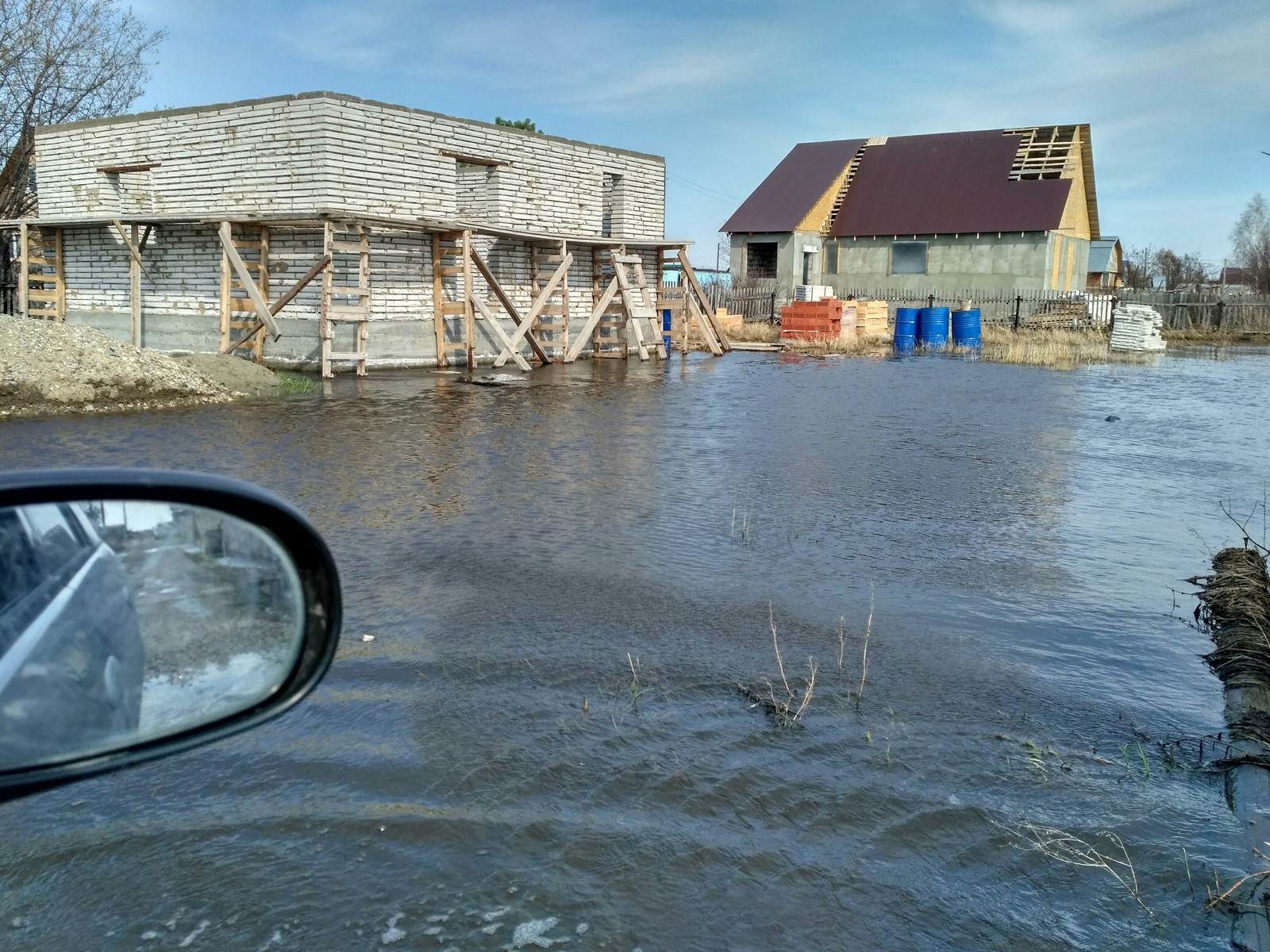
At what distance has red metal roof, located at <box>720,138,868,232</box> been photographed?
140 ft

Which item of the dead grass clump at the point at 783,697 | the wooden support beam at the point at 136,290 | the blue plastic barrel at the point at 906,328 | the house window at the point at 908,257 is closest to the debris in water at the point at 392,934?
the dead grass clump at the point at 783,697

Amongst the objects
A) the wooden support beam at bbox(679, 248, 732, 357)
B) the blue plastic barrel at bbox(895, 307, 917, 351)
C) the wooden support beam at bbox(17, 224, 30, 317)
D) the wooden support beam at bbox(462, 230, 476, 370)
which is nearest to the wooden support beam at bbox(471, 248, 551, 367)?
the wooden support beam at bbox(462, 230, 476, 370)

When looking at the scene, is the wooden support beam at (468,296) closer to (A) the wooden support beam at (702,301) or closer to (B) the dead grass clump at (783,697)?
(A) the wooden support beam at (702,301)

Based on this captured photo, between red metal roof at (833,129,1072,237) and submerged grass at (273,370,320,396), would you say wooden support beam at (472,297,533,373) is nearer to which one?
submerged grass at (273,370,320,396)

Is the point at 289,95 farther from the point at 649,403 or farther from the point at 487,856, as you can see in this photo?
the point at 487,856

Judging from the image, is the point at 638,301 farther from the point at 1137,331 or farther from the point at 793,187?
the point at 793,187

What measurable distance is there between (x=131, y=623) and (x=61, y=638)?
0.11m

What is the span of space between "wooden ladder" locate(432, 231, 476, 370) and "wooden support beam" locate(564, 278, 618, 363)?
87.5 inches

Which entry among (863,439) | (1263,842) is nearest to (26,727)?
(1263,842)

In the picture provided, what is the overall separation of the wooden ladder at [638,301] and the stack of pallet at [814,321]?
6.87 meters

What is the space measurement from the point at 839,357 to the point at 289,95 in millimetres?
14377

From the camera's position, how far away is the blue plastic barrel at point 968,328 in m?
32.0

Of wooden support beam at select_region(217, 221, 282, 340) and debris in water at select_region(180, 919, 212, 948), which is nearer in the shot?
debris in water at select_region(180, 919, 212, 948)

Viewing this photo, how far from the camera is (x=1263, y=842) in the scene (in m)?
3.45
